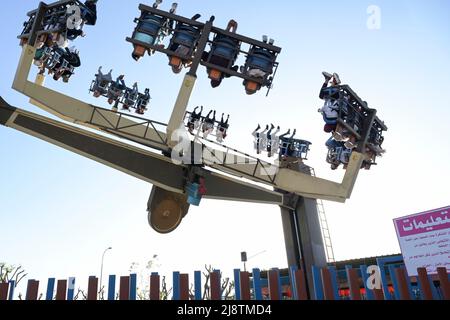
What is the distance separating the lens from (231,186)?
1404 centimetres

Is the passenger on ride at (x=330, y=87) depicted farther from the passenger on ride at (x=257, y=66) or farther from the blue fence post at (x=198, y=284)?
the blue fence post at (x=198, y=284)

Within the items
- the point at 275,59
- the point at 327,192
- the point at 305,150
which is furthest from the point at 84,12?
the point at 327,192

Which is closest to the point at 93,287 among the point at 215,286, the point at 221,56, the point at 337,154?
the point at 215,286

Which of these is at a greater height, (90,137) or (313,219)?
(90,137)

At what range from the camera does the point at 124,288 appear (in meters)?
5.06

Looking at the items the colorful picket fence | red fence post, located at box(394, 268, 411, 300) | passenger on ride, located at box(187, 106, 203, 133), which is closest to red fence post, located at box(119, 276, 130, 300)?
the colorful picket fence

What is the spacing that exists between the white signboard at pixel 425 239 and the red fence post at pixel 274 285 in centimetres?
1037

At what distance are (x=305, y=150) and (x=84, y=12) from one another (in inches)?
349

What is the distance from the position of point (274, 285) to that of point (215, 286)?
0.85 meters

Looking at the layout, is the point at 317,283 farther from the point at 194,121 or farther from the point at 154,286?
the point at 194,121

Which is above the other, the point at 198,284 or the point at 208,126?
the point at 208,126

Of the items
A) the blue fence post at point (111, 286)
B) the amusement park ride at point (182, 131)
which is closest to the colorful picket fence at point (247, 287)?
the blue fence post at point (111, 286)

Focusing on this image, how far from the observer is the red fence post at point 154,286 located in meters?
5.07
